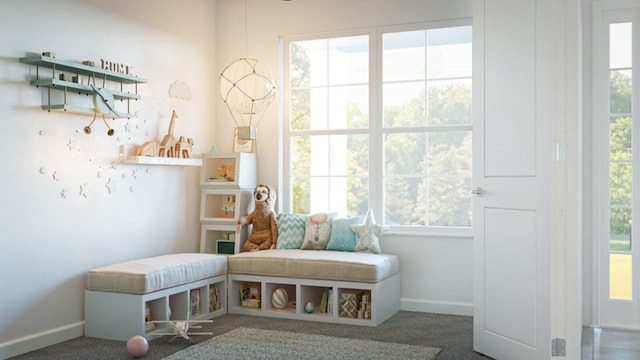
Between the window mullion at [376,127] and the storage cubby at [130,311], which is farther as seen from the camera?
the window mullion at [376,127]

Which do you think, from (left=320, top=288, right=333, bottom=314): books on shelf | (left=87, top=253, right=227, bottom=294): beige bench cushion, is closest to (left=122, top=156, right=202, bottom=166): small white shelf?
(left=87, top=253, right=227, bottom=294): beige bench cushion

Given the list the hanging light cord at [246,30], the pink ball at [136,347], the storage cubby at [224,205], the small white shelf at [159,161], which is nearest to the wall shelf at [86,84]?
the small white shelf at [159,161]

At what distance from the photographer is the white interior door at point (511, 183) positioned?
3512mm

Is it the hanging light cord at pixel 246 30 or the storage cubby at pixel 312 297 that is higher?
the hanging light cord at pixel 246 30

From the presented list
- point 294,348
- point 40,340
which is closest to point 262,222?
point 294,348

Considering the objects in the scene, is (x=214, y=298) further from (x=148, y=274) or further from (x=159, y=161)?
(x=159, y=161)

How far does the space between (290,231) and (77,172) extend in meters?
1.91

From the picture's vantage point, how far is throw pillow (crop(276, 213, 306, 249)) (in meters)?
5.56

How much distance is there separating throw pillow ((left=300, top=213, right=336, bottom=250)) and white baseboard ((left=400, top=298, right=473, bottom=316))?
0.84 metres

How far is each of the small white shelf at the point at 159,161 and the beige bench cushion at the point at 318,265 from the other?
921 mm

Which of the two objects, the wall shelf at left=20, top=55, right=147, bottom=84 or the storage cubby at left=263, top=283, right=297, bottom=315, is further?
the storage cubby at left=263, top=283, right=297, bottom=315

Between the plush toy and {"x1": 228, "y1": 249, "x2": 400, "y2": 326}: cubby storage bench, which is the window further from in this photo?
{"x1": 228, "y1": 249, "x2": 400, "y2": 326}: cubby storage bench

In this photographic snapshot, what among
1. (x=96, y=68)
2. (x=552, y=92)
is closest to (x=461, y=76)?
(x=552, y=92)

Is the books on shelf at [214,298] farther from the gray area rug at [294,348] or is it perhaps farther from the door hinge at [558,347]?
the door hinge at [558,347]
